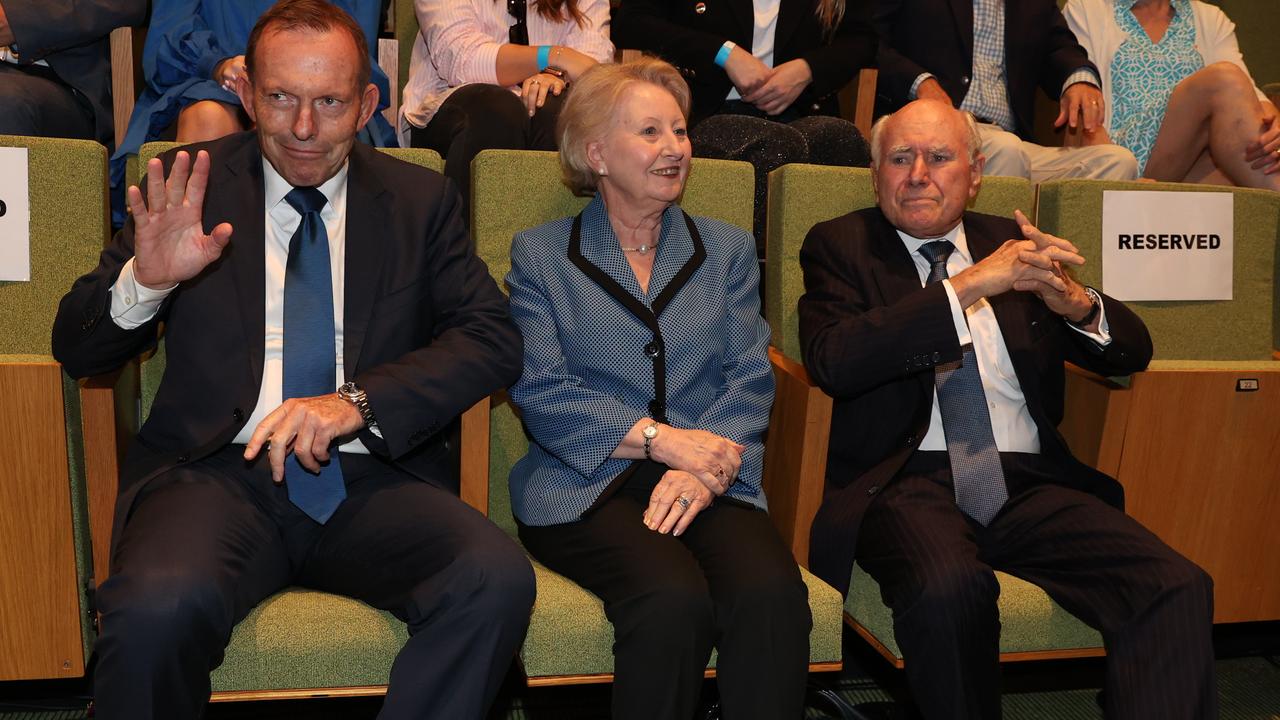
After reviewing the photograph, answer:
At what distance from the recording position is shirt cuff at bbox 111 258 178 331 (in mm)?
1744

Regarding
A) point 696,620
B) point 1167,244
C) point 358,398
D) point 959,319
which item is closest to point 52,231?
point 358,398

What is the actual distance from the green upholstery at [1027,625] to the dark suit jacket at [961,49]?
77.0 inches

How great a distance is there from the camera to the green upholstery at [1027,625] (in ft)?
6.36

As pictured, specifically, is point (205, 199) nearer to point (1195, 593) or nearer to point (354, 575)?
point (354, 575)

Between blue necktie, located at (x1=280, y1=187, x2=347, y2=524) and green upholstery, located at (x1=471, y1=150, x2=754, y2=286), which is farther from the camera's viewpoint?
green upholstery, located at (x1=471, y1=150, x2=754, y2=286)

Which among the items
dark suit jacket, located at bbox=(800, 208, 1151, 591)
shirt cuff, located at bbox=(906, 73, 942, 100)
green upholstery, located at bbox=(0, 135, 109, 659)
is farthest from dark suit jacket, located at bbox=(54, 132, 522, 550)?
shirt cuff, located at bbox=(906, 73, 942, 100)

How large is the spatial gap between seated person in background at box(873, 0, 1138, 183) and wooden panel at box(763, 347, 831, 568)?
1525 mm

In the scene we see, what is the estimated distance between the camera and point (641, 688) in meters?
1.70

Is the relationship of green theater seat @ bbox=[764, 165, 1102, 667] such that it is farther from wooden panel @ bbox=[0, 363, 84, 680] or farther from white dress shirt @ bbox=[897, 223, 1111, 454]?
wooden panel @ bbox=[0, 363, 84, 680]

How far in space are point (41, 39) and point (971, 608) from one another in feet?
8.28

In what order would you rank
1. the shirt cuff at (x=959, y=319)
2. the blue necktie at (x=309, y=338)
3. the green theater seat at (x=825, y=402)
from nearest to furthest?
1. the blue necktie at (x=309, y=338)
2. the green theater seat at (x=825, y=402)
3. the shirt cuff at (x=959, y=319)

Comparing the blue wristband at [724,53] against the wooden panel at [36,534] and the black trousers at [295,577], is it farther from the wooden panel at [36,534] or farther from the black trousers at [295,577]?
the wooden panel at [36,534]

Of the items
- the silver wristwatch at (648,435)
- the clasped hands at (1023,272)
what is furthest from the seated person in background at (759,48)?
the silver wristwatch at (648,435)

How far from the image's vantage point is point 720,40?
3.12 metres
